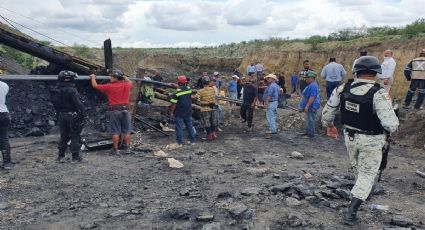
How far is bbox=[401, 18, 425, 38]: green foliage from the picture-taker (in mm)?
19930

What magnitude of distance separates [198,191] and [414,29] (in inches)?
707

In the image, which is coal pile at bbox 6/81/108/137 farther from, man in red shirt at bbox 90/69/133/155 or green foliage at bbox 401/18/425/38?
green foliage at bbox 401/18/425/38

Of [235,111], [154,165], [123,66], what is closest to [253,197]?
[154,165]

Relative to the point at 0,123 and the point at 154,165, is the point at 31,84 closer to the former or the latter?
the point at 0,123

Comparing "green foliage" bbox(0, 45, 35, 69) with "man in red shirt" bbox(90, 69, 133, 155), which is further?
"green foliage" bbox(0, 45, 35, 69)

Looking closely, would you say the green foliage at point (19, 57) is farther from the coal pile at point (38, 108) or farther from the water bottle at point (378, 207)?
the water bottle at point (378, 207)

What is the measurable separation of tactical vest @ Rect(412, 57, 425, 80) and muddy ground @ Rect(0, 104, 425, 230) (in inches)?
126

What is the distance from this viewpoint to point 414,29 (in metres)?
20.3

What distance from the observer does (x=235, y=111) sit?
1516 cm

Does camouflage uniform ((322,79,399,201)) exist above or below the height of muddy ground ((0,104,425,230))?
above

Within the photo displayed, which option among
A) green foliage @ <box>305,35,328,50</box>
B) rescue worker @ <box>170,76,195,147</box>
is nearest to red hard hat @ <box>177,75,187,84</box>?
rescue worker @ <box>170,76,195,147</box>

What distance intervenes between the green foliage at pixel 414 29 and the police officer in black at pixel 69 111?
56.2ft

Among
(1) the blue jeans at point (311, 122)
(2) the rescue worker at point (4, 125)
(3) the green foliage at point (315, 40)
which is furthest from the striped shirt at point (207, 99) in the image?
(3) the green foliage at point (315, 40)

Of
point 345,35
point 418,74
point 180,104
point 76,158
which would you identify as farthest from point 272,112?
point 345,35
